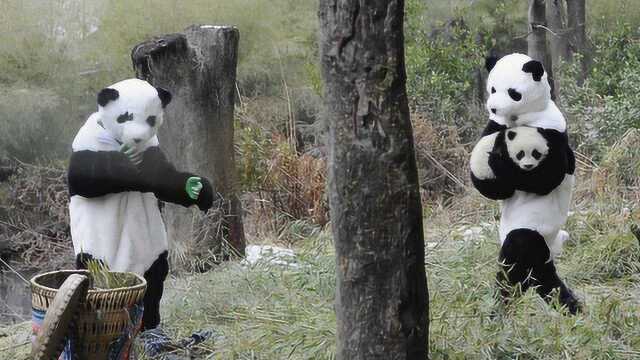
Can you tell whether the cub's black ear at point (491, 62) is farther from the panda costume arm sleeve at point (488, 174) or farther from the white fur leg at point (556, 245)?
the white fur leg at point (556, 245)

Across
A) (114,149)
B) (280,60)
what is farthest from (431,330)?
(280,60)

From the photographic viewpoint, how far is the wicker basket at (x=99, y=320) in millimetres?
3611

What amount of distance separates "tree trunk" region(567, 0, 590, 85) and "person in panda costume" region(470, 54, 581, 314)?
6161 mm

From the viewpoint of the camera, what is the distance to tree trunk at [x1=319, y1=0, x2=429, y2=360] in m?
2.88

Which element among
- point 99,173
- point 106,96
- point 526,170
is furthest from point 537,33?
point 99,173

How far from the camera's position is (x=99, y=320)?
364 centimetres

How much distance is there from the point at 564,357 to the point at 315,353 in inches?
37.2

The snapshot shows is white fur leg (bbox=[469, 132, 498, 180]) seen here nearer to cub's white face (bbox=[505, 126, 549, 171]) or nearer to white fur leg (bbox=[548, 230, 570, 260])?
cub's white face (bbox=[505, 126, 549, 171])

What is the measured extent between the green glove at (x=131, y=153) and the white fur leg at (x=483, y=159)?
154 cm

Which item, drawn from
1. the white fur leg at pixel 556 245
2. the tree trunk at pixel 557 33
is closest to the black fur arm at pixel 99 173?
the white fur leg at pixel 556 245

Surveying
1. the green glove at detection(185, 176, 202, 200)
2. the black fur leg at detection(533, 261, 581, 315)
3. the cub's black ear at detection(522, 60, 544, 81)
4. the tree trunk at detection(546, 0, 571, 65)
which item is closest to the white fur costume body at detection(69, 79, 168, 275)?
the green glove at detection(185, 176, 202, 200)

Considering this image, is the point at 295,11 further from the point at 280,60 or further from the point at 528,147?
the point at 528,147

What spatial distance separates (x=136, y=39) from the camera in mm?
10844

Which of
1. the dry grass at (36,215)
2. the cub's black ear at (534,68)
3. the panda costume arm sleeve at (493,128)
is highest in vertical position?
the cub's black ear at (534,68)
